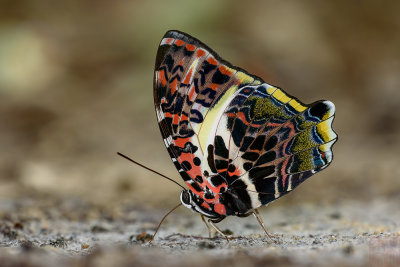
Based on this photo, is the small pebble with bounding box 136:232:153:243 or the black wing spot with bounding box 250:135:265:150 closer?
the black wing spot with bounding box 250:135:265:150

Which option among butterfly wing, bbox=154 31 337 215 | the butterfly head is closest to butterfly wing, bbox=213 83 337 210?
butterfly wing, bbox=154 31 337 215

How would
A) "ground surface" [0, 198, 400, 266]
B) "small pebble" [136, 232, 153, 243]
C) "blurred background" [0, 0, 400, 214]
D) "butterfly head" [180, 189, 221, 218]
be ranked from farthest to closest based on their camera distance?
"blurred background" [0, 0, 400, 214], "small pebble" [136, 232, 153, 243], "butterfly head" [180, 189, 221, 218], "ground surface" [0, 198, 400, 266]

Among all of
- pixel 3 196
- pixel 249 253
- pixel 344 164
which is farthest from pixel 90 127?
pixel 249 253

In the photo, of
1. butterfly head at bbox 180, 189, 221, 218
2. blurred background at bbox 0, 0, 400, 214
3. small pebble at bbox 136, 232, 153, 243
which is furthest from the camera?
blurred background at bbox 0, 0, 400, 214

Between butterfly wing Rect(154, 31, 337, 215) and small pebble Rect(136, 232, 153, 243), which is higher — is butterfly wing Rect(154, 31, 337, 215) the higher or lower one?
the higher one

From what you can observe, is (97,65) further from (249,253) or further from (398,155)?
(249,253)

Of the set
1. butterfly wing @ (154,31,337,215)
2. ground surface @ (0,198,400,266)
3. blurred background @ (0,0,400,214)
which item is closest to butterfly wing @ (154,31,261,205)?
butterfly wing @ (154,31,337,215)

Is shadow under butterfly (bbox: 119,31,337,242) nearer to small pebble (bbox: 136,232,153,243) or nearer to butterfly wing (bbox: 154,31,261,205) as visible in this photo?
butterfly wing (bbox: 154,31,261,205)

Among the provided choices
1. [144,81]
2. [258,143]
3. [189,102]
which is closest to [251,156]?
[258,143]
